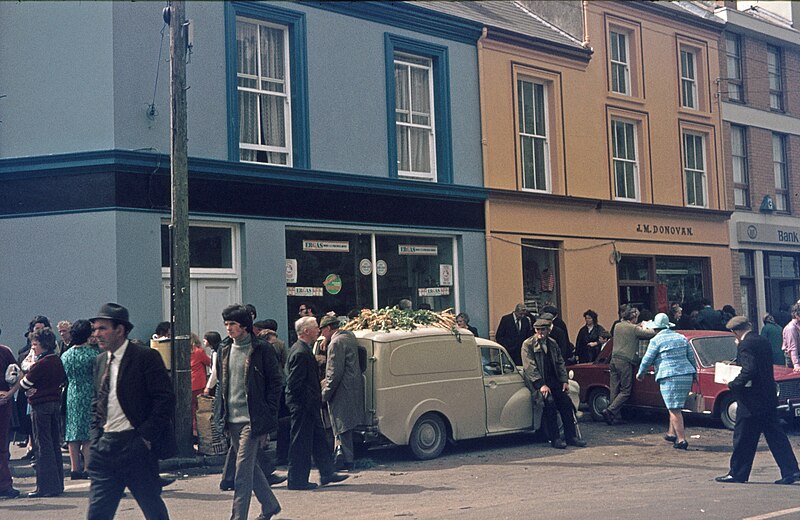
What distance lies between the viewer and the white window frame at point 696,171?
25.2 metres

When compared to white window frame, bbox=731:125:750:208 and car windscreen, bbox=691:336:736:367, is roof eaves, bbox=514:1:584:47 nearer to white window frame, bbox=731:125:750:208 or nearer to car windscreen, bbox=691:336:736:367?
white window frame, bbox=731:125:750:208

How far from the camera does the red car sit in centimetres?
1424

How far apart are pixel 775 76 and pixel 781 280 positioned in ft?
19.7

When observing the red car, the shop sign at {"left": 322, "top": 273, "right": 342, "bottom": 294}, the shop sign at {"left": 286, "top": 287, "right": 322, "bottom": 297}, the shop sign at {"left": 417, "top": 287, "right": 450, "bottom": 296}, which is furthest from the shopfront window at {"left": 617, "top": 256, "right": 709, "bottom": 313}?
the shop sign at {"left": 286, "top": 287, "right": 322, "bottom": 297}

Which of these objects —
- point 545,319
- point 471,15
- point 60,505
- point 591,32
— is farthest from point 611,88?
point 60,505

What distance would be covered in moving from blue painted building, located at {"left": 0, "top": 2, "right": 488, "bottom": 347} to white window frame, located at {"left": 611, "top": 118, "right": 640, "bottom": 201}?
4.96 meters

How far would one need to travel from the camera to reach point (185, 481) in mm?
11602

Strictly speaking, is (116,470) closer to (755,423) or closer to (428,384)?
(428,384)

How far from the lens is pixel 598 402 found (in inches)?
645

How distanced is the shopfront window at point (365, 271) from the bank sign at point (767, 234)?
36.2 ft

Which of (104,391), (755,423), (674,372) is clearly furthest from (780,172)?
(104,391)

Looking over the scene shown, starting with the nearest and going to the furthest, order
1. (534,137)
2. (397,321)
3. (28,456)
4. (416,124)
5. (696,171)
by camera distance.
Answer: (397,321)
(28,456)
(416,124)
(534,137)
(696,171)

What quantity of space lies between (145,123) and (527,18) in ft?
39.1

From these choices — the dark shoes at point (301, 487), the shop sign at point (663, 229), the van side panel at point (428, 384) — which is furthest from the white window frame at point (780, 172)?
the dark shoes at point (301, 487)
